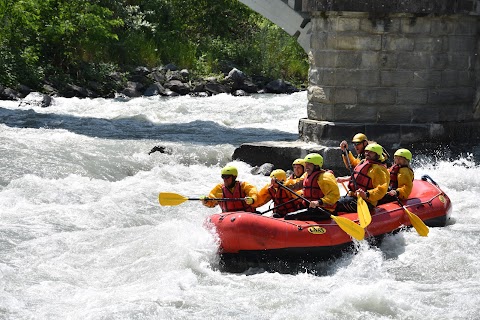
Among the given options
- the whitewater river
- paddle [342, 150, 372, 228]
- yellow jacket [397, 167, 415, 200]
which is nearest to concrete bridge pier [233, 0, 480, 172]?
the whitewater river

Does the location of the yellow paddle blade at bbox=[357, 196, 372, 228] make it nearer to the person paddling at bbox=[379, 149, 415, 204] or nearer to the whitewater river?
the whitewater river

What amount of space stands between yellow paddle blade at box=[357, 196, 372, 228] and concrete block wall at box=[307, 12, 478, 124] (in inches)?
132

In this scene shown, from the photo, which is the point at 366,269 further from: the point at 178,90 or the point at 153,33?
the point at 153,33

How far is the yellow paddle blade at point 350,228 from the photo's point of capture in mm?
8117

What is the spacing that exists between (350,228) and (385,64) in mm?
4176

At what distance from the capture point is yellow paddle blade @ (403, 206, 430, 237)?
8.72m

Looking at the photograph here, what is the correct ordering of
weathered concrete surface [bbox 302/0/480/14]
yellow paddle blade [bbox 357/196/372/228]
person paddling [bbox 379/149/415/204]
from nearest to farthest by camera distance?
yellow paddle blade [bbox 357/196/372/228] < person paddling [bbox 379/149/415/204] < weathered concrete surface [bbox 302/0/480/14]

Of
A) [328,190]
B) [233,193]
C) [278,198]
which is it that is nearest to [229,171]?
[233,193]

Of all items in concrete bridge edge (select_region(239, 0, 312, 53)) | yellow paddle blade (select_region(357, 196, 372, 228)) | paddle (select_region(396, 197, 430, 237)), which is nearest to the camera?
yellow paddle blade (select_region(357, 196, 372, 228))

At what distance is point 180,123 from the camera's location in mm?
16266

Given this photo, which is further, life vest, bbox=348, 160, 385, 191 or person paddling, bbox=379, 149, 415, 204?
person paddling, bbox=379, 149, 415, 204

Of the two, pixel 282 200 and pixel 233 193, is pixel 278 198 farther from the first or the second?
pixel 233 193

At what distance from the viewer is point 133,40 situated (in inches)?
904

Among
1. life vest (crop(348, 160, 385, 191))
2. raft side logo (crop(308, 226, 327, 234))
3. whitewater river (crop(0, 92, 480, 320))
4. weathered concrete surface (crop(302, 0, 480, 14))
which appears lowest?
whitewater river (crop(0, 92, 480, 320))
